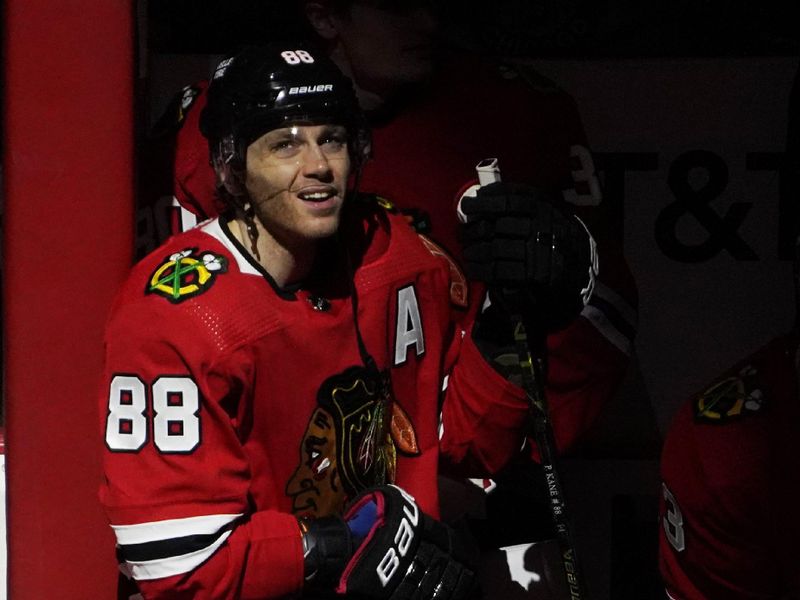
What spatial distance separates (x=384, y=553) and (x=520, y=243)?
1.35ft

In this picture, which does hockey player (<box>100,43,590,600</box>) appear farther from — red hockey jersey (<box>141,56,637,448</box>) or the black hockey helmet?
red hockey jersey (<box>141,56,637,448</box>)

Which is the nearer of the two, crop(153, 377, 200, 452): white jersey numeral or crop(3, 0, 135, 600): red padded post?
crop(153, 377, 200, 452): white jersey numeral

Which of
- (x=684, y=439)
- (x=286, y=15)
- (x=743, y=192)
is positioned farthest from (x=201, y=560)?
(x=743, y=192)

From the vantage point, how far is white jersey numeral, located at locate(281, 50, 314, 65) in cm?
162

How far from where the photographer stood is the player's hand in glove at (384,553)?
5.30 feet

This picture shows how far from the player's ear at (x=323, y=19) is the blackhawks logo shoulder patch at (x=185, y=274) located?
1.70 ft

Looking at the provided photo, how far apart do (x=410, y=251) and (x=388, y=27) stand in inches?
14.3

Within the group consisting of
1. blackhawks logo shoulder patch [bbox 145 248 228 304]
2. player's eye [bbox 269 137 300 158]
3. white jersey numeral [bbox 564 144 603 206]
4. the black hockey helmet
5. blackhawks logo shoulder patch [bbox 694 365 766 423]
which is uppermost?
the black hockey helmet

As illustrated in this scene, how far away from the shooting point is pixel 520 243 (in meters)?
1.59

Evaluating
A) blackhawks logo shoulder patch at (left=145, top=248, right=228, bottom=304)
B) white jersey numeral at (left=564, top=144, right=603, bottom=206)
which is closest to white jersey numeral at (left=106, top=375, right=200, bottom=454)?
blackhawks logo shoulder patch at (left=145, top=248, right=228, bottom=304)

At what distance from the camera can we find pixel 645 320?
236 cm

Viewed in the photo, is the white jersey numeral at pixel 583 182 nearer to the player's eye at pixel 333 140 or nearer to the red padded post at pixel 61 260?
the player's eye at pixel 333 140

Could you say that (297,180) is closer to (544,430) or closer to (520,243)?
(520,243)

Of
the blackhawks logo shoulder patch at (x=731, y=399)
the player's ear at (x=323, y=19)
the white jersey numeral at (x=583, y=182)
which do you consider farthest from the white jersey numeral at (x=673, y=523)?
the player's ear at (x=323, y=19)
